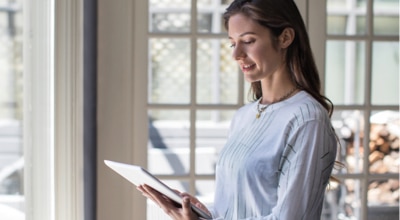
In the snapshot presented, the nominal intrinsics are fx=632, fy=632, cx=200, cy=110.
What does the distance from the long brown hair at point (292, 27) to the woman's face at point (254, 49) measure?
2 centimetres

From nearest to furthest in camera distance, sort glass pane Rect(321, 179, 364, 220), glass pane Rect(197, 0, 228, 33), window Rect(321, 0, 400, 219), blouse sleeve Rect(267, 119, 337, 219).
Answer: blouse sleeve Rect(267, 119, 337, 219), window Rect(321, 0, 400, 219), glass pane Rect(197, 0, 228, 33), glass pane Rect(321, 179, 364, 220)

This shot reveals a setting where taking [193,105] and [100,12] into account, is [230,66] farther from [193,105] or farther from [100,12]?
[100,12]

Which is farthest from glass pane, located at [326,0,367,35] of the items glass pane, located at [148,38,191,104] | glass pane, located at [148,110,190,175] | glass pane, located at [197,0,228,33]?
glass pane, located at [148,110,190,175]

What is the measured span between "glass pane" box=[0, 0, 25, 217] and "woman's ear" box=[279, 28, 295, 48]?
71cm

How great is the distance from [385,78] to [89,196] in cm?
179

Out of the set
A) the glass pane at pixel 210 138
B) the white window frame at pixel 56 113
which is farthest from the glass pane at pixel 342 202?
the white window frame at pixel 56 113

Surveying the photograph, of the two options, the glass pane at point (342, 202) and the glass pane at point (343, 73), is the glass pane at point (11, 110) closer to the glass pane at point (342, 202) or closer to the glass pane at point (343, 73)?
the glass pane at point (343, 73)

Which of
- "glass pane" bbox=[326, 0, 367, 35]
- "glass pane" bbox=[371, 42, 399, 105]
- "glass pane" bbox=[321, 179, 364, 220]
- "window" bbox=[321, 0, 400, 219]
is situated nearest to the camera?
"window" bbox=[321, 0, 400, 219]

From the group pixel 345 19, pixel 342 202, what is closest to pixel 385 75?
pixel 345 19

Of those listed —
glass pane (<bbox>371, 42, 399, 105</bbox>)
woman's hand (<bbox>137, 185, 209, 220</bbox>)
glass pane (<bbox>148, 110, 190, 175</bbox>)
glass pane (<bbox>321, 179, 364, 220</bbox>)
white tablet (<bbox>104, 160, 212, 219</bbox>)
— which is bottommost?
glass pane (<bbox>321, 179, 364, 220</bbox>)

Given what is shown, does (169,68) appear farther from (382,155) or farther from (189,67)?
(382,155)

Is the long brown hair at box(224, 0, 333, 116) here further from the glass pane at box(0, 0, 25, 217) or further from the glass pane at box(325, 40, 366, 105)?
the glass pane at box(325, 40, 366, 105)

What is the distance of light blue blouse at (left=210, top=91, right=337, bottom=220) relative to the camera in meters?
1.52

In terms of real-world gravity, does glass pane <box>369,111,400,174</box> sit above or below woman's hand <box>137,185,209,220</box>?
below
